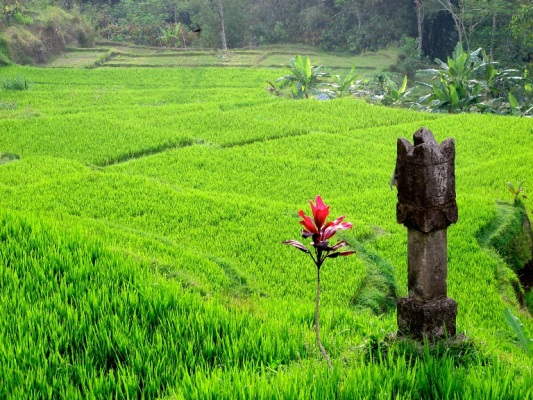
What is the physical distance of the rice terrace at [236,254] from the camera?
7.00 ft

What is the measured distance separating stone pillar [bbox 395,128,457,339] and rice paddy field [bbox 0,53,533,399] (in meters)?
0.12

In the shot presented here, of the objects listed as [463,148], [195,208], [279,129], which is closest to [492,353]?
[195,208]

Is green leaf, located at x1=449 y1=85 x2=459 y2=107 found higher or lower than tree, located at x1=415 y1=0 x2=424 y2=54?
lower

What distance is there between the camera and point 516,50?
16797mm

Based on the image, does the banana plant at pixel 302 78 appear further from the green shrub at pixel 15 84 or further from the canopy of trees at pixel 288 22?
the canopy of trees at pixel 288 22

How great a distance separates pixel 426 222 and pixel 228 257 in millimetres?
2328

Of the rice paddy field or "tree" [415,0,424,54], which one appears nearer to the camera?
the rice paddy field

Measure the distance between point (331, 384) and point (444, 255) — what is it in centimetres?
75

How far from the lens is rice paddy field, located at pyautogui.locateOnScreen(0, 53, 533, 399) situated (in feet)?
6.95

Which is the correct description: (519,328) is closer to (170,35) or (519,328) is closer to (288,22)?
(170,35)

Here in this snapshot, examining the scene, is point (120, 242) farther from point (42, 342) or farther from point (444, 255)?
point (444, 255)

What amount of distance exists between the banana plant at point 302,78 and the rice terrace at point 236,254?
1342 mm

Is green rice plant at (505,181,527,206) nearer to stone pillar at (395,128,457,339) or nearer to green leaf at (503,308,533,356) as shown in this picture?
green leaf at (503,308,533,356)

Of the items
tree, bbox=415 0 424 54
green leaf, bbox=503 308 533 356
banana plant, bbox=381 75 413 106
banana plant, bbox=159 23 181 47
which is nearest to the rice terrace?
green leaf, bbox=503 308 533 356
